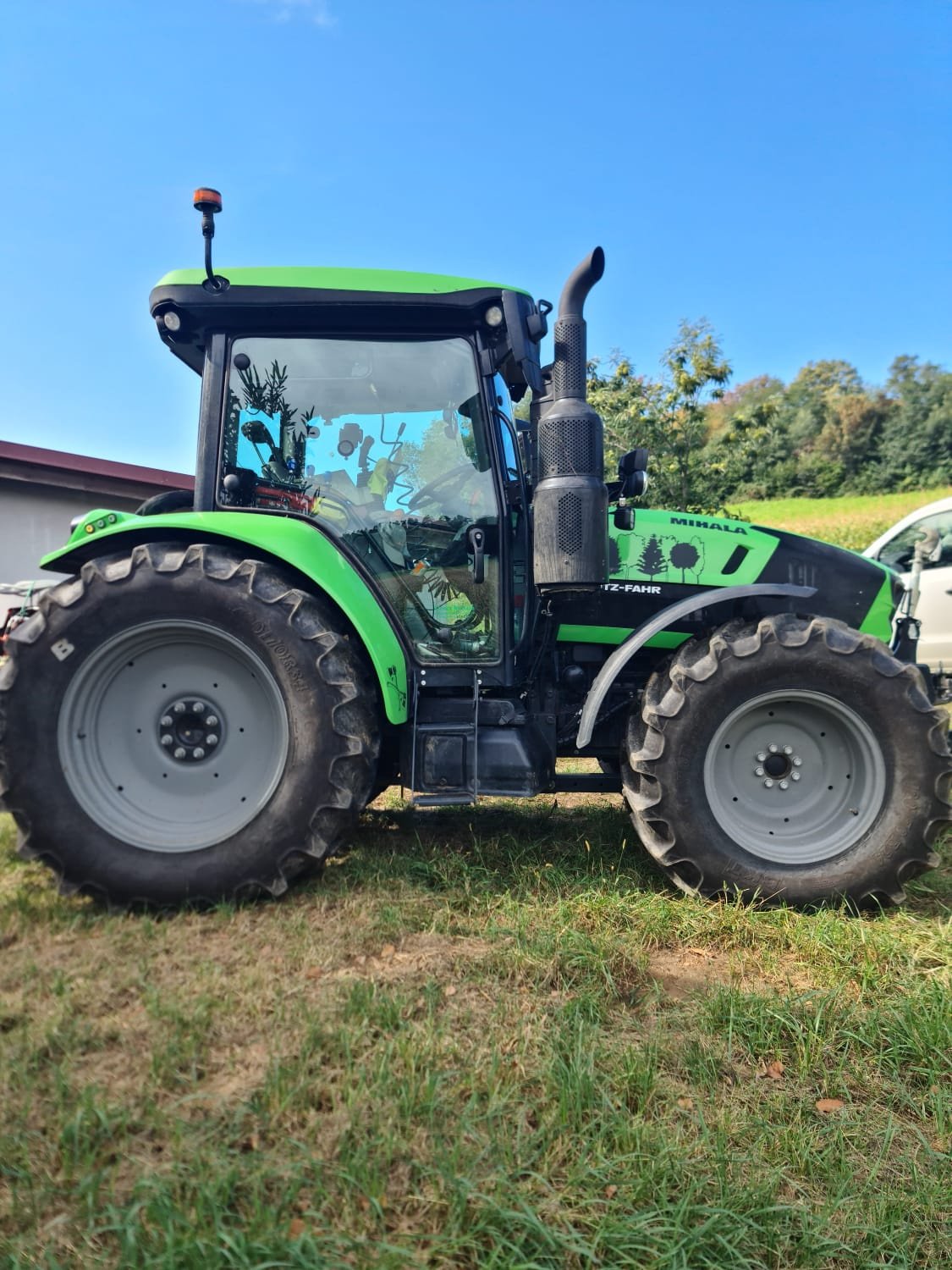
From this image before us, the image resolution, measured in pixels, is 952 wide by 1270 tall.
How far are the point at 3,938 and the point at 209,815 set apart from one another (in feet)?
2.37

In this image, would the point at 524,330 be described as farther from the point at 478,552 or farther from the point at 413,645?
the point at 413,645

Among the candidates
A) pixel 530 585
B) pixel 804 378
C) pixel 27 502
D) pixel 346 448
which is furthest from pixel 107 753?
pixel 804 378

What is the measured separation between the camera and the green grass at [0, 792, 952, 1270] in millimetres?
1448

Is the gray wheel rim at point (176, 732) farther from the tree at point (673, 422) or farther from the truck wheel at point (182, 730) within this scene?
the tree at point (673, 422)

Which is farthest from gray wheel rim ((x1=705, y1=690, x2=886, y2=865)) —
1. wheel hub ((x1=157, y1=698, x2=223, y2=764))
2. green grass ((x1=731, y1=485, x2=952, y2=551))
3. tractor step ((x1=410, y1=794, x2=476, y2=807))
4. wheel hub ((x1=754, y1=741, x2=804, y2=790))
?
green grass ((x1=731, y1=485, x2=952, y2=551))

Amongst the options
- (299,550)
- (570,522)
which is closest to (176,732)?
(299,550)

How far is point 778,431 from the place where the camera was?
41125mm

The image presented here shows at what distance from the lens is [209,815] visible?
284cm

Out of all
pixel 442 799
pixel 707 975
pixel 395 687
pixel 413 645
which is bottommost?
pixel 707 975

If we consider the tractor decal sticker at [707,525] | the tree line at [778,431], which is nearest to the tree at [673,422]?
the tree line at [778,431]

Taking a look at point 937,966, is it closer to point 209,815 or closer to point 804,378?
point 209,815

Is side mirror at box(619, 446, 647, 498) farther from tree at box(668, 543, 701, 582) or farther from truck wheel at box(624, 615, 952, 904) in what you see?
truck wheel at box(624, 615, 952, 904)

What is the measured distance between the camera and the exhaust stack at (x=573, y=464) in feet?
9.36

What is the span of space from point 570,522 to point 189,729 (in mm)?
1660
